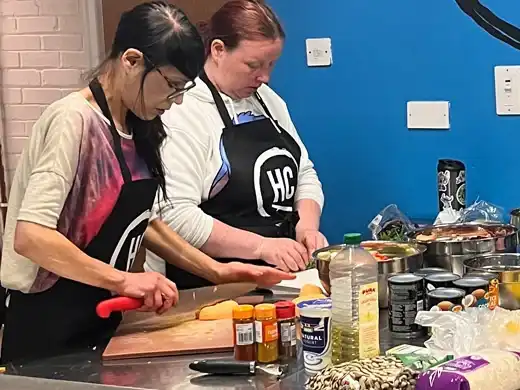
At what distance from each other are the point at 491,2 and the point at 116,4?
1.73m

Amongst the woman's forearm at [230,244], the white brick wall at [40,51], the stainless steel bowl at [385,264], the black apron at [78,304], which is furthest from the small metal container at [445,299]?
the white brick wall at [40,51]

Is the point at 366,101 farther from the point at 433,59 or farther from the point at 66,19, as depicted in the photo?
the point at 66,19

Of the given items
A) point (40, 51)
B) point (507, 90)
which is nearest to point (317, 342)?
point (507, 90)

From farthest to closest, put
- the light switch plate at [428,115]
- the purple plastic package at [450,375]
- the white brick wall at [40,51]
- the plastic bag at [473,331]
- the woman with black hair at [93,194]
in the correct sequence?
the white brick wall at [40,51] → the light switch plate at [428,115] → the woman with black hair at [93,194] → the plastic bag at [473,331] → the purple plastic package at [450,375]

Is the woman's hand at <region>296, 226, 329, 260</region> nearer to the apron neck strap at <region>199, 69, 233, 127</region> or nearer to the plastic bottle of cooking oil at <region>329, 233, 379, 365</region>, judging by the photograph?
the apron neck strap at <region>199, 69, 233, 127</region>

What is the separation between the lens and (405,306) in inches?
64.3

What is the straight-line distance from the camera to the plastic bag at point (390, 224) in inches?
110

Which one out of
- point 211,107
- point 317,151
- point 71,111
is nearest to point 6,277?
point 71,111

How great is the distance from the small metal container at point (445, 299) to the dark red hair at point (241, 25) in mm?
1019

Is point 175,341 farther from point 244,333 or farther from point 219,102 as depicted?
point 219,102

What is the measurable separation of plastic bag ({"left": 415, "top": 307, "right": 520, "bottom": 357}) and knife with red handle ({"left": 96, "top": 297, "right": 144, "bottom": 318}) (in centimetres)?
56

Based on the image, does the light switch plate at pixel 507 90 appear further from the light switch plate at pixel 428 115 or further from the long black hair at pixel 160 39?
the long black hair at pixel 160 39

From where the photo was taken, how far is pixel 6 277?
1.79 metres

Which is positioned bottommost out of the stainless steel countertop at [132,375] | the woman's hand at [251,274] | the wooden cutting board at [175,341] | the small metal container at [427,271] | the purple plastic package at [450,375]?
the stainless steel countertop at [132,375]
